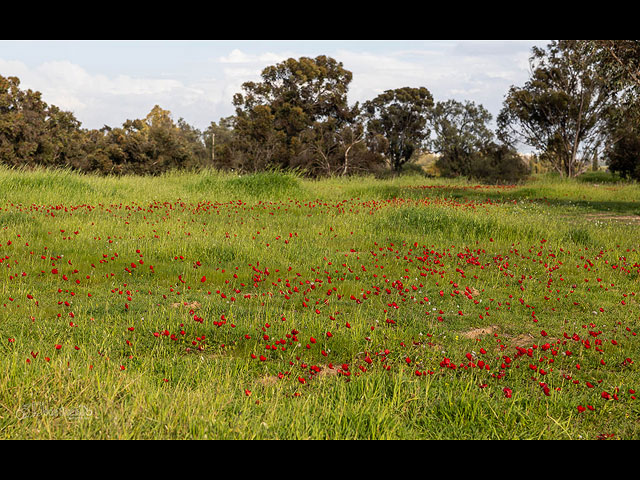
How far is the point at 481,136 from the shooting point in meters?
38.9

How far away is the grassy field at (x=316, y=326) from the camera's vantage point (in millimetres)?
3461

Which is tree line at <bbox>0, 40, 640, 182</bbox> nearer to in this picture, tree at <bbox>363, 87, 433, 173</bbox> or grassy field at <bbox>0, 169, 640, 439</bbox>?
tree at <bbox>363, 87, 433, 173</bbox>

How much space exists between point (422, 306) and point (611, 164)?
3457 centimetres

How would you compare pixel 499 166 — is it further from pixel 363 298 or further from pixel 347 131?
pixel 363 298

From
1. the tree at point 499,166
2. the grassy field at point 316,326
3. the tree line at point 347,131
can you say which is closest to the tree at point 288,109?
the tree line at point 347,131

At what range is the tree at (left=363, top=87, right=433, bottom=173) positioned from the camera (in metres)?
37.9

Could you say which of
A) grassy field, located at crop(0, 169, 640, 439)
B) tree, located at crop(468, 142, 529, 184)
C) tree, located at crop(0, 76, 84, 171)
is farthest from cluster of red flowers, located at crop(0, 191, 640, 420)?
tree, located at crop(468, 142, 529, 184)

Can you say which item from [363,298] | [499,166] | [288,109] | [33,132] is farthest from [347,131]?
[363,298]

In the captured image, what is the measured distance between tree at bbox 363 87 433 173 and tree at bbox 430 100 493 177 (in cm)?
106

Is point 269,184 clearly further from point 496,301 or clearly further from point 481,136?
point 481,136

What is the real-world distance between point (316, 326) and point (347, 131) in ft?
102

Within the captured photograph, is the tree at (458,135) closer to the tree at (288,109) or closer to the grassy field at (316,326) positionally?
the tree at (288,109)

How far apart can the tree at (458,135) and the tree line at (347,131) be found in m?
0.07

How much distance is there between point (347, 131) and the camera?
35.4 m
